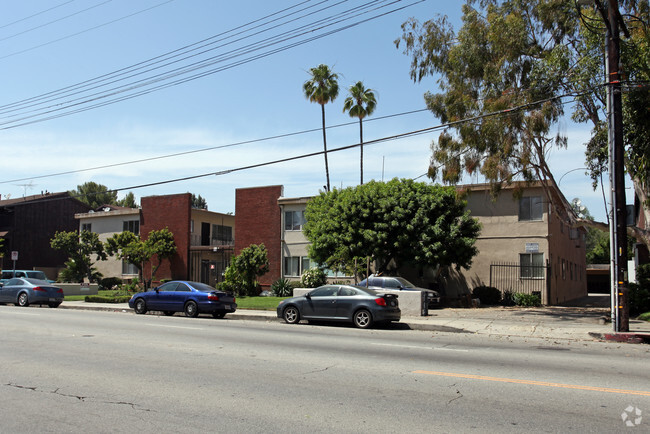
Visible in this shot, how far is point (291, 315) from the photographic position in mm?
17781

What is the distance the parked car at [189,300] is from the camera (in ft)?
64.8

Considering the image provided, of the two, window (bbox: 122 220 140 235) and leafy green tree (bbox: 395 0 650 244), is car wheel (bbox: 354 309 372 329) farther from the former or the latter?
window (bbox: 122 220 140 235)

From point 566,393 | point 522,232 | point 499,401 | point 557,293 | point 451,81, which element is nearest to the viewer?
point 499,401

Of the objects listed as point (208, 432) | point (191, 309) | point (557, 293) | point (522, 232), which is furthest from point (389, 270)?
point (208, 432)

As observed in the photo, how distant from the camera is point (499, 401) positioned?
6684 millimetres

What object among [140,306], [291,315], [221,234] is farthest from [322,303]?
[221,234]

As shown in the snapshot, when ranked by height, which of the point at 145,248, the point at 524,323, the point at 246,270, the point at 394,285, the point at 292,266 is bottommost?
the point at 524,323

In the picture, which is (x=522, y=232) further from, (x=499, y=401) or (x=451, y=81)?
(x=499, y=401)

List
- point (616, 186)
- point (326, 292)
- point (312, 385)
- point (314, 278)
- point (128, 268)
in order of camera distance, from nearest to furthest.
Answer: point (312, 385) → point (616, 186) → point (326, 292) → point (314, 278) → point (128, 268)

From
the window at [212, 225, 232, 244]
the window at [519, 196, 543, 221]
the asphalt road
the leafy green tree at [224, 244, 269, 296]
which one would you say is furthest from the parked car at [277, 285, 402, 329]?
the window at [212, 225, 232, 244]

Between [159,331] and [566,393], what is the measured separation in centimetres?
1045

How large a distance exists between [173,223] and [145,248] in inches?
130

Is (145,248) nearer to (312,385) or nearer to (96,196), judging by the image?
(312,385)

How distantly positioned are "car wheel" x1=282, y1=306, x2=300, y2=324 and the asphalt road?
4.58 meters
